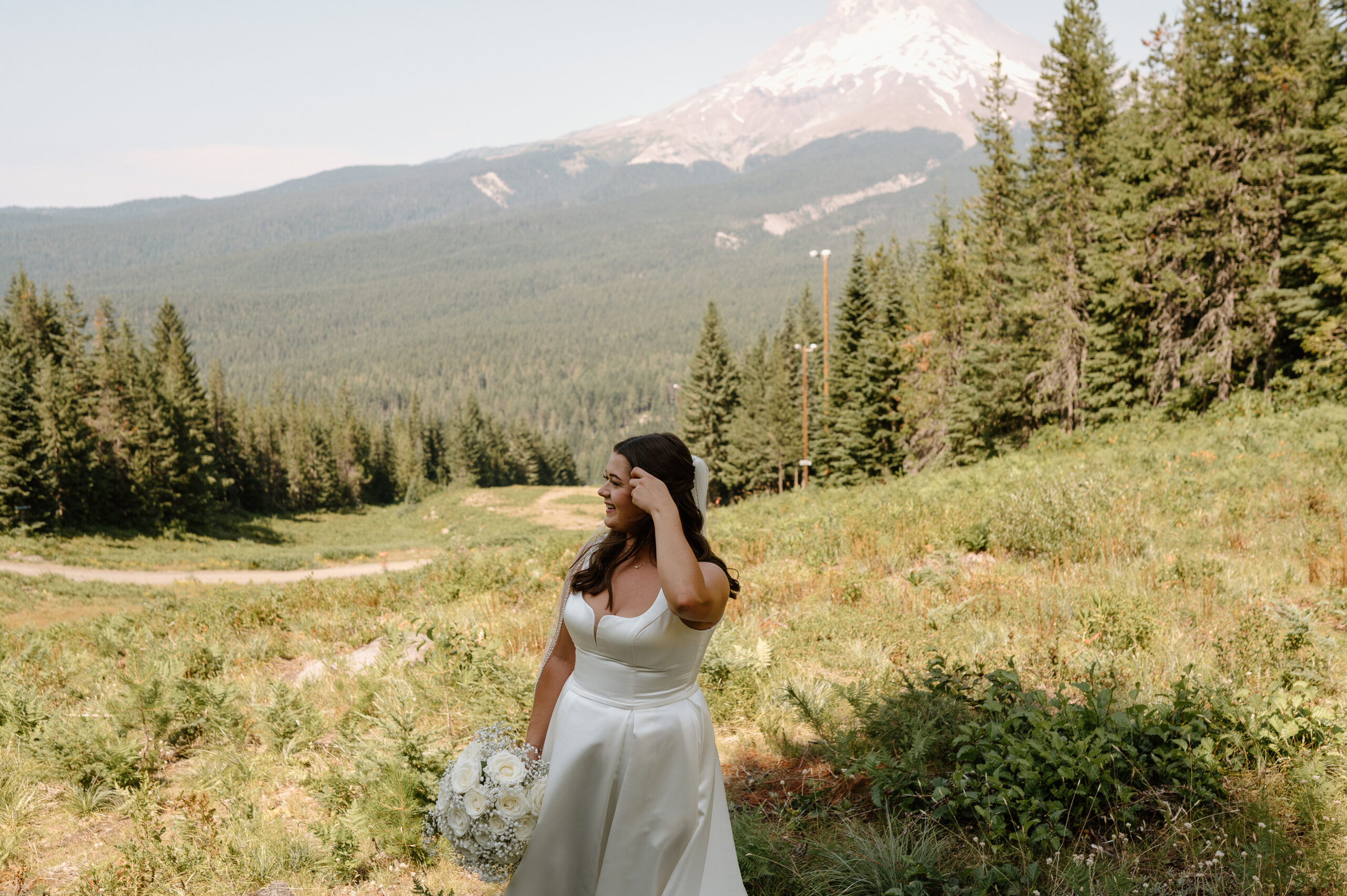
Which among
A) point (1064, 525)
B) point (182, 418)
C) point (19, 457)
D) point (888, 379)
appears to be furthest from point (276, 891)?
point (182, 418)

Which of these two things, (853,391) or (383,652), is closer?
(383,652)

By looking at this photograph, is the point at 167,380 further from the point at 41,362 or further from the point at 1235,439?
the point at 1235,439

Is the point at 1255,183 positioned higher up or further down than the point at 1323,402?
higher up

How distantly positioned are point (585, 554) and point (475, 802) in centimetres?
118

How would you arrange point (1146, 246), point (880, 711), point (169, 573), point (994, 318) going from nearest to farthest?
point (880, 711) → point (1146, 246) → point (994, 318) → point (169, 573)

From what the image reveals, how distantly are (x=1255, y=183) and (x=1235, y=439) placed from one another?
34.3 ft

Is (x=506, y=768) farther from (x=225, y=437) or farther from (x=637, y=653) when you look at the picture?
(x=225, y=437)

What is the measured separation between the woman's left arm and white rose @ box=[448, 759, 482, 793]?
1.02m

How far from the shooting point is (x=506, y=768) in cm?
296

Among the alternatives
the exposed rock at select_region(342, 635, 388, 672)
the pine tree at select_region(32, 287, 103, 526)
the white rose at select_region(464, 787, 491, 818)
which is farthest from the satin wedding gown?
the pine tree at select_region(32, 287, 103, 526)

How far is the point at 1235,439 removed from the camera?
14023 mm

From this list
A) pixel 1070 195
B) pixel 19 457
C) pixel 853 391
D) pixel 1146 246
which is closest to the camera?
pixel 1146 246

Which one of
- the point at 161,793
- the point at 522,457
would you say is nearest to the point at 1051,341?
the point at 161,793

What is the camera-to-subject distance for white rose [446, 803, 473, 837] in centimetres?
289
